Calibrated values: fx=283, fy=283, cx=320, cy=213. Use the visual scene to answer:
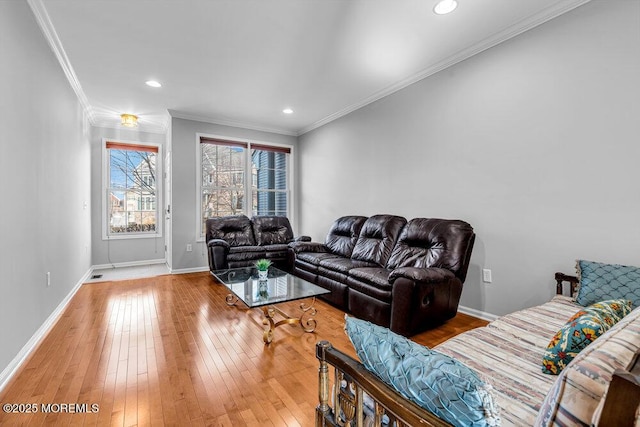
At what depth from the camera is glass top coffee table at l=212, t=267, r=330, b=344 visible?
2.46 meters

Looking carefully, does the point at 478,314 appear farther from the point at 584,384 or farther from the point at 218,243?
the point at 218,243

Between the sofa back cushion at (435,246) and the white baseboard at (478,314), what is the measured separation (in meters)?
0.55

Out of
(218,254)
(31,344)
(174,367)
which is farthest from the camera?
(218,254)

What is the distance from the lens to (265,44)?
2.90m

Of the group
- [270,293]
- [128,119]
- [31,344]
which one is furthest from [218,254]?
[128,119]

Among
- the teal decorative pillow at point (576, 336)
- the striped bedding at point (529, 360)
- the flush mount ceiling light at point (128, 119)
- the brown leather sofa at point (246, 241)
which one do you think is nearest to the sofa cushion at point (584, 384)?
the striped bedding at point (529, 360)

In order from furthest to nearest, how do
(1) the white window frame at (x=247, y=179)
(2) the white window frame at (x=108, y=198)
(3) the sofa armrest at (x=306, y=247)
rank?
1. (2) the white window frame at (x=108, y=198)
2. (1) the white window frame at (x=247, y=179)
3. (3) the sofa armrest at (x=306, y=247)

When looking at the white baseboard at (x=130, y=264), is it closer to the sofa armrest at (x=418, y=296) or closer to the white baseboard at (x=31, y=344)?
the white baseboard at (x=31, y=344)

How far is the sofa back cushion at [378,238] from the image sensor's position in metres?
3.39

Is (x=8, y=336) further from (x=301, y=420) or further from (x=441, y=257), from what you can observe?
(x=441, y=257)

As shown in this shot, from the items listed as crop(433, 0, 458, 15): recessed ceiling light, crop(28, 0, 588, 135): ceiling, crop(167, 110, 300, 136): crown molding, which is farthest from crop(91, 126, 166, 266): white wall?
crop(433, 0, 458, 15): recessed ceiling light

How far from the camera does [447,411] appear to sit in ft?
2.09

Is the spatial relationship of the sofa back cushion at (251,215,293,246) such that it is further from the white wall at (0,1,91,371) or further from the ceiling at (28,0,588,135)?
the white wall at (0,1,91,371)

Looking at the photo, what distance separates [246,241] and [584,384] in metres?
4.67
